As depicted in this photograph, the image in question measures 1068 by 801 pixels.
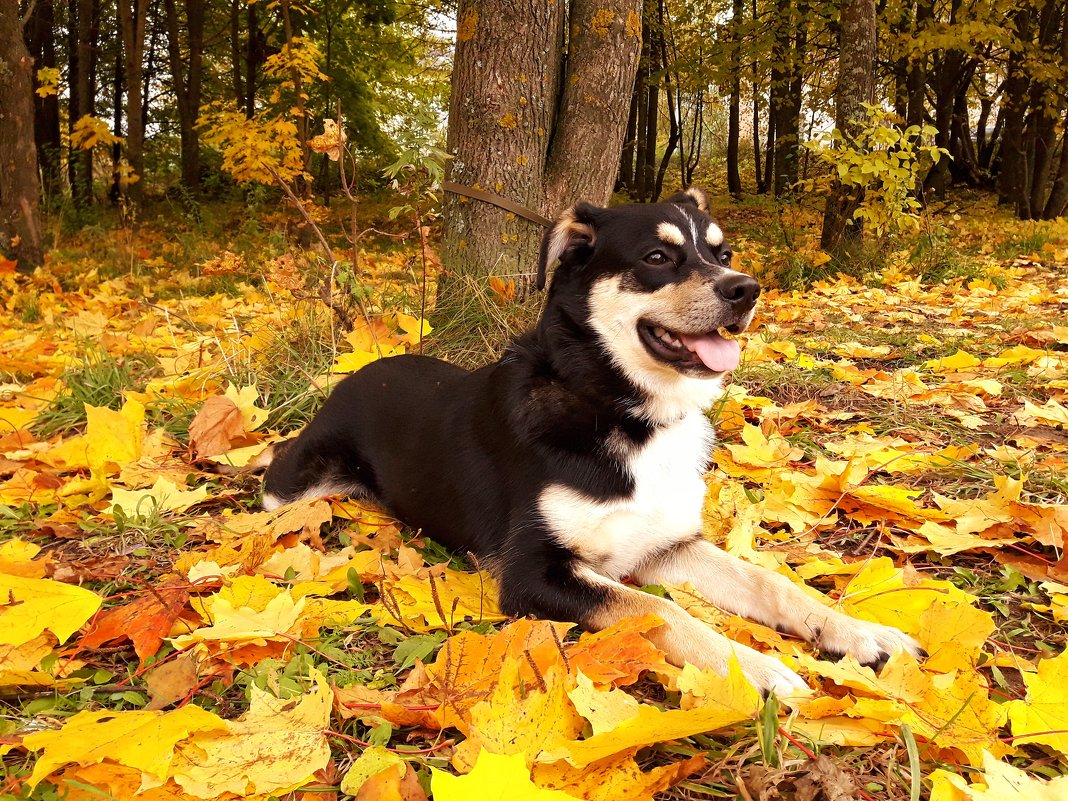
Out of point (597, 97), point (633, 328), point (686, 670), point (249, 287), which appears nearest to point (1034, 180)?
point (597, 97)

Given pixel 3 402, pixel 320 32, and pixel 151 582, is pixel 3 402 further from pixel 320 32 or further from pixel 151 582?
pixel 320 32

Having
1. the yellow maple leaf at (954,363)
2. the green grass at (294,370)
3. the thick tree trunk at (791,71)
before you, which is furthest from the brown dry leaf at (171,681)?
the thick tree trunk at (791,71)

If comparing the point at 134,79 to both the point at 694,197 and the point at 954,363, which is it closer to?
the point at 694,197

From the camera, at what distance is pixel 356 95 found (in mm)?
21469

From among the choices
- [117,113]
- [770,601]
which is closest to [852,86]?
[770,601]

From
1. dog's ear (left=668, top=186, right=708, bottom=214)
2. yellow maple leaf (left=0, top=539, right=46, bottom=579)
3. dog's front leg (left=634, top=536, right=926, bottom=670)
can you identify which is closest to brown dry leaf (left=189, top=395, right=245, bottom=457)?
yellow maple leaf (left=0, top=539, right=46, bottom=579)

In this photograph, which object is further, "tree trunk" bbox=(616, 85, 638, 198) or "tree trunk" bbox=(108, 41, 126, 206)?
"tree trunk" bbox=(616, 85, 638, 198)

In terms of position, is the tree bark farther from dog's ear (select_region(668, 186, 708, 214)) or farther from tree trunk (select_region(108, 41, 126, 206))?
tree trunk (select_region(108, 41, 126, 206))

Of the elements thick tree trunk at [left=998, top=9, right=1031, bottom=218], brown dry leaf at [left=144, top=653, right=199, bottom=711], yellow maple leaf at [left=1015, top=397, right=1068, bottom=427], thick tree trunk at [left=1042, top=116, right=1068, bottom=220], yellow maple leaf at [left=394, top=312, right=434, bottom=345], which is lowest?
brown dry leaf at [left=144, top=653, right=199, bottom=711]

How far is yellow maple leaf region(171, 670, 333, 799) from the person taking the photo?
1.55 meters

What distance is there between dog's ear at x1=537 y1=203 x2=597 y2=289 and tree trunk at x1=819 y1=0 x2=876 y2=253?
6.93m

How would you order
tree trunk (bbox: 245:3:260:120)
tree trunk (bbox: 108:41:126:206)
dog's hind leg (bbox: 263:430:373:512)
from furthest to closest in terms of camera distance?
tree trunk (bbox: 245:3:260:120) → tree trunk (bbox: 108:41:126:206) → dog's hind leg (bbox: 263:430:373:512)

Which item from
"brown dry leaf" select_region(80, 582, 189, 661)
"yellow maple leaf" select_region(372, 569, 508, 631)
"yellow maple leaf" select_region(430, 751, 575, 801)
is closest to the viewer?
"yellow maple leaf" select_region(430, 751, 575, 801)

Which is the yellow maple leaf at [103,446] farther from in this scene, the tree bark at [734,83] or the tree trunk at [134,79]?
the tree bark at [734,83]
